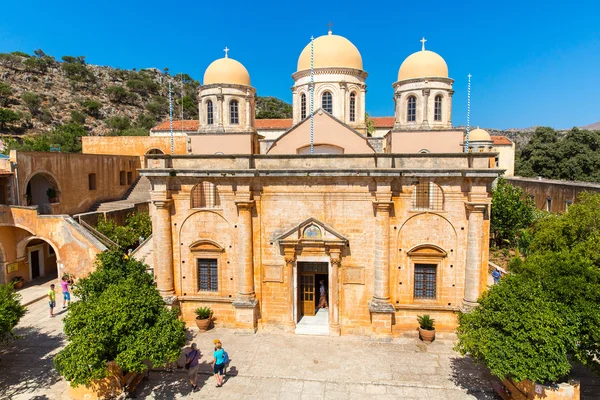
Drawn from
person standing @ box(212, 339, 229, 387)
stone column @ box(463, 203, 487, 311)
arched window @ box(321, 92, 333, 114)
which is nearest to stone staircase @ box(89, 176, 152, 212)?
arched window @ box(321, 92, 333, 114)

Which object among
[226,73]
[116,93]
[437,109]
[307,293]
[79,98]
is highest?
[116,93]

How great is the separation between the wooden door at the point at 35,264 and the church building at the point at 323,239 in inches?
520

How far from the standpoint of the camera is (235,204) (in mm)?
Answer: 13398

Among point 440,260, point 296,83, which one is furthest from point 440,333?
point 296,83

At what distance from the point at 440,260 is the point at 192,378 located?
30.2 feet

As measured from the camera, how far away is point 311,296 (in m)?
14.3

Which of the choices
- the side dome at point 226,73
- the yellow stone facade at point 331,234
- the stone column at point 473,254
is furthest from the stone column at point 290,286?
the side dome at point 226,73

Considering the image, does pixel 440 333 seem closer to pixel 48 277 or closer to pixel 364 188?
pixel 364 188

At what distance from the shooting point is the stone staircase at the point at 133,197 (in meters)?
27.3

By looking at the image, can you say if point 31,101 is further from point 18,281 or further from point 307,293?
point 307,293

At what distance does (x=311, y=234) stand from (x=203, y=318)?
209 inches

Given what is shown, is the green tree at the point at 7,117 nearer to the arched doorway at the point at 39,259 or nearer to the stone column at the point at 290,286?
the arched doorway at the point at 39,259

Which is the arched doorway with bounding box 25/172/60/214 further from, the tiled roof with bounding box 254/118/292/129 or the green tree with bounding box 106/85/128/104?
the green tree with bounding box 106/85/128/104

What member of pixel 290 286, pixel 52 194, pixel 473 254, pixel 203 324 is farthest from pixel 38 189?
pixel 473 254
